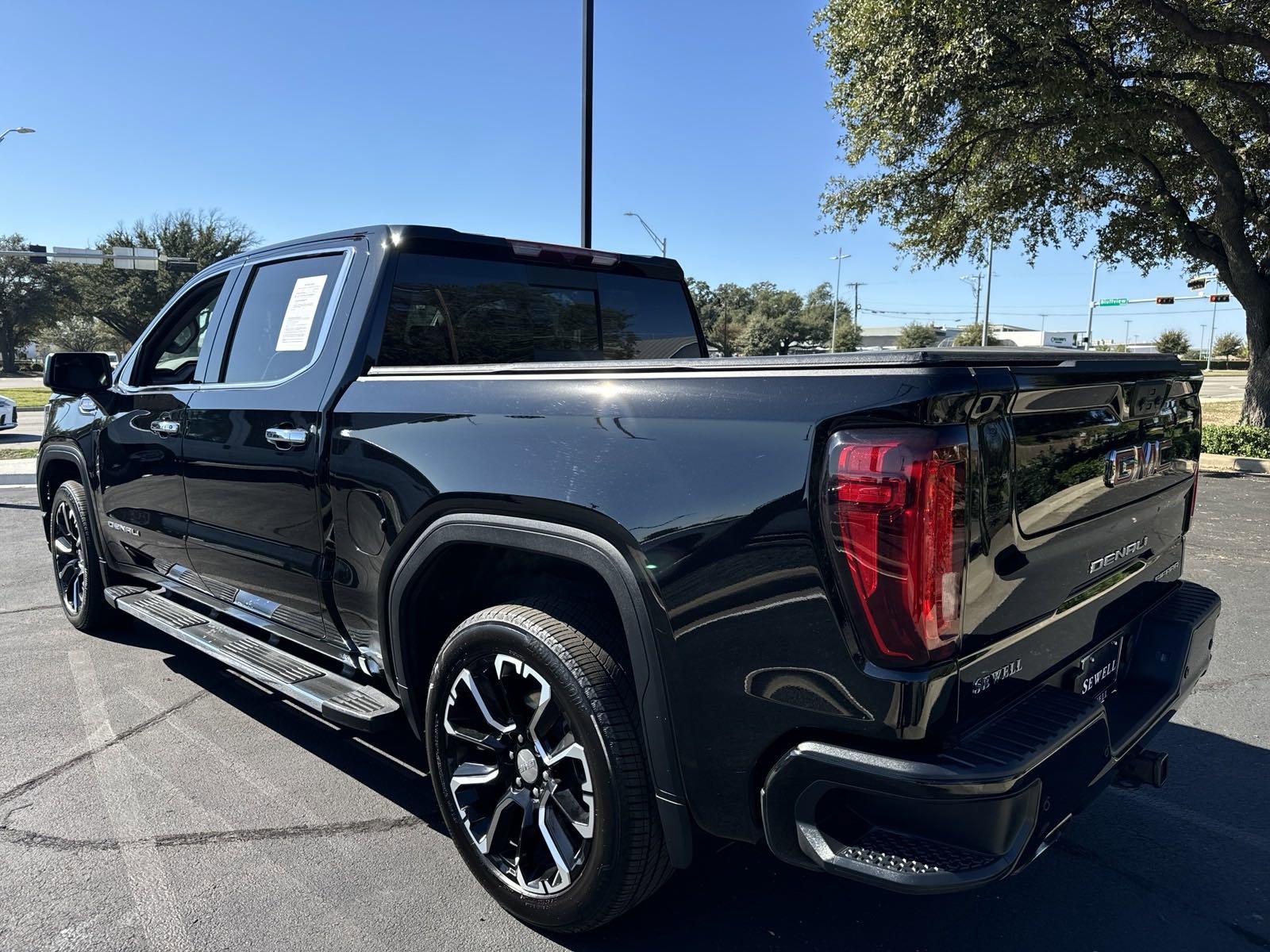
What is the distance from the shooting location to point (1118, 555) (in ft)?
8.05

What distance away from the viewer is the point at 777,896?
2.65 meters

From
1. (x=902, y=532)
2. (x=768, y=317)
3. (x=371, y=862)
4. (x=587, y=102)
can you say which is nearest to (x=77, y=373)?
(x=371, y=862)

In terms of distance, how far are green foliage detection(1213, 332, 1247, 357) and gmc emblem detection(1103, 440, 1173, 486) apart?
99.8 meters

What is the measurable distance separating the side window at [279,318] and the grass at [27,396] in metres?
27.3

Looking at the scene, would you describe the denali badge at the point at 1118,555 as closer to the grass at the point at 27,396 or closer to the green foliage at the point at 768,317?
the grass at the point at 27,396

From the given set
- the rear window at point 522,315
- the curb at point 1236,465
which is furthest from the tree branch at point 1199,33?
the rear window at point 522,315

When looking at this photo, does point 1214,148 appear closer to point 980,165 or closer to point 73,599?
point 980,165

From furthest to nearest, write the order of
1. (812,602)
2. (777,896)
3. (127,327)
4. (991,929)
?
(127,327) → (777,896) → (991,929) → (812,602)

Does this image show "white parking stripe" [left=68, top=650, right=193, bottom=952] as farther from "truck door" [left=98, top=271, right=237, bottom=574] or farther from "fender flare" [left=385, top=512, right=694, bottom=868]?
"fender flare" [left=385, top=512, right=694, bottom=868]

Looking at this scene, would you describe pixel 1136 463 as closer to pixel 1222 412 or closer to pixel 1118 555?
pixel 1118 555

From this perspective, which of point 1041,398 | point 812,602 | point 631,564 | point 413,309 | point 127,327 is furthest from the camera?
point 127,327

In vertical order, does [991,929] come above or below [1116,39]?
below

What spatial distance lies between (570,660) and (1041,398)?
127cm

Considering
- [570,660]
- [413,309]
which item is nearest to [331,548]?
[413,309]
